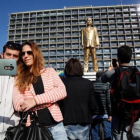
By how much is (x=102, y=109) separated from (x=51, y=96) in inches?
58.0

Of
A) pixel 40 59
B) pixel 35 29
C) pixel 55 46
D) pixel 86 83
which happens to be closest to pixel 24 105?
pixel 40 59

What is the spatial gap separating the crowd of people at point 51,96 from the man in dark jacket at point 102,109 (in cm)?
59

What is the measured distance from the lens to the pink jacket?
1.08 m

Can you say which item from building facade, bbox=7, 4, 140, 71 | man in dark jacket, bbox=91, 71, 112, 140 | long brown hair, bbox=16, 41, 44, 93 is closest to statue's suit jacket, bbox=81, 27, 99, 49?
man in dark jacket, bbox=91, 71, 112, 140

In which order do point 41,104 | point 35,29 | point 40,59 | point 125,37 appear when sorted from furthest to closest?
point 35,29 → point 125,37 → point 40,59 → point 41,104

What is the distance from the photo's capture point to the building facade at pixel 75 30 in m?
46.5

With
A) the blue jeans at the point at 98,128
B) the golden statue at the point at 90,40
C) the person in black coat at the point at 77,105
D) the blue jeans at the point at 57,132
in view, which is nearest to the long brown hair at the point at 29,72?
the blue jeans at the point at 57,132

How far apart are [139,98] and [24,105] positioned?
103cm

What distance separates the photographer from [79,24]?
47.9 m

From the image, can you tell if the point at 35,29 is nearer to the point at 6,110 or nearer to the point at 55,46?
the point at 55,46

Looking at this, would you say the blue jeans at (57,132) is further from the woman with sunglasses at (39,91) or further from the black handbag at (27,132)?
the black handbag at (27,132)

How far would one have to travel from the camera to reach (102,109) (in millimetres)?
2381

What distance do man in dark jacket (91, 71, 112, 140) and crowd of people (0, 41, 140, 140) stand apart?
592mm

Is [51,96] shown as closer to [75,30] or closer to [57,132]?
[57,132]
